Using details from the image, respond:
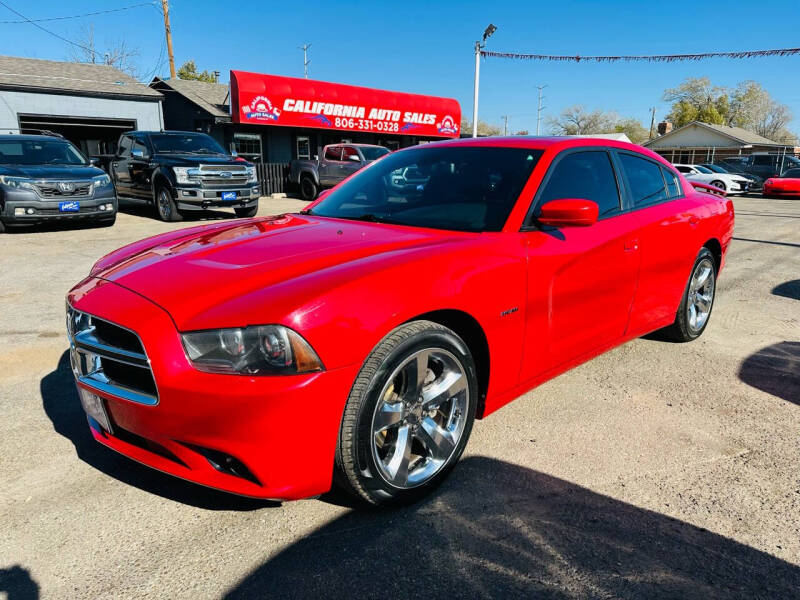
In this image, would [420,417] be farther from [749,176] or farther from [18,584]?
[749,176]

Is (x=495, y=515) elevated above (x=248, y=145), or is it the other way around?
(x=248, y=145)

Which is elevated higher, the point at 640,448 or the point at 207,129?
the point at 207,129

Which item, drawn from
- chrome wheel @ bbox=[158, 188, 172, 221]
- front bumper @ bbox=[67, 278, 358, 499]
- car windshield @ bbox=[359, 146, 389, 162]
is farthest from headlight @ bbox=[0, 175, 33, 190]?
car windshield @ bbox=[359, 146, 389, 162]

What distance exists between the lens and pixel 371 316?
2.19 m

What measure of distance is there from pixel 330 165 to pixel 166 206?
24.2 feet

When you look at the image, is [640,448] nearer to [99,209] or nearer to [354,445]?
[354,445]

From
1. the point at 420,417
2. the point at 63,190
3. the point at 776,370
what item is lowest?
the point at 776,370

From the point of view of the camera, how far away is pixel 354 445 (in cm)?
220

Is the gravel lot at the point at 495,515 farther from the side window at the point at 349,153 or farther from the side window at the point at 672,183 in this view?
the side window at the point at 349,153

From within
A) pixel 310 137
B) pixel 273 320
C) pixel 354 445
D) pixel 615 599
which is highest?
pixel 310 137

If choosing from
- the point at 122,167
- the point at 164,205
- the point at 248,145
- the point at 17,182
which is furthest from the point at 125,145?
the point at 248,145

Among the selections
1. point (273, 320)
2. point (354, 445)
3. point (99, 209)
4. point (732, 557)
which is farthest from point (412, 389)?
point (99, 209)

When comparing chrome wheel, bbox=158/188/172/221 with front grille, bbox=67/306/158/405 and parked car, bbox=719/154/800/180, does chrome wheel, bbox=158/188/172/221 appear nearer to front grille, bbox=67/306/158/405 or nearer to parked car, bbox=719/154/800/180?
front grille, bbox=67/306/158/405

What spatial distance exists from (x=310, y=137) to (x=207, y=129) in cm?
462
